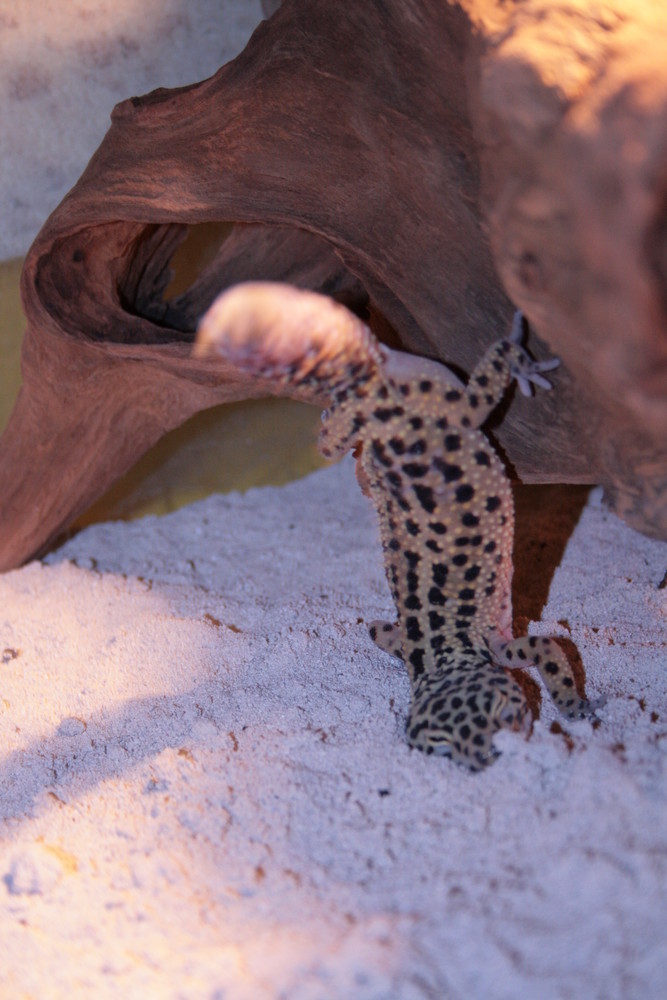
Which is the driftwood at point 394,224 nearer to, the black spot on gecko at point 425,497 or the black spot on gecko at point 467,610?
the black spot on gecko at point 425,497

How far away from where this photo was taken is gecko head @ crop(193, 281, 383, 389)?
205 centimetres

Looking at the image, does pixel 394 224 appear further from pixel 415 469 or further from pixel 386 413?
pixel 415 469

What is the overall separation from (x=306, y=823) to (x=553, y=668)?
971 mm

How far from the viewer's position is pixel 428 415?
2557 millimetres

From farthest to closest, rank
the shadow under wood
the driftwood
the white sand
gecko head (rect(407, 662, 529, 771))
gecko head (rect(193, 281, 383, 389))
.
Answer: the shadow under wood < gecko head (rect(407, 662, 529, 771)) < gecko head (rect(193, 281, 383, 389)) < the white sand < the driftwood

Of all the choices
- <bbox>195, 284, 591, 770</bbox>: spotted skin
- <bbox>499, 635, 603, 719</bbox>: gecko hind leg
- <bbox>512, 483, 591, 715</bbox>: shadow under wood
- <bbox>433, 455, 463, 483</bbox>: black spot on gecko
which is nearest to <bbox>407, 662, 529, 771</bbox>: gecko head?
<bbox>195, 284, 591, 770</bbox>: spotted skin

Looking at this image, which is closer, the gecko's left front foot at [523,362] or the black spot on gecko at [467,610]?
the gecko's left front foot at [523,362]

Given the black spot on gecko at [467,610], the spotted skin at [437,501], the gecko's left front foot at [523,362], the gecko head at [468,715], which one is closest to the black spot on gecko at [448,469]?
the spotted skin at [437,501]

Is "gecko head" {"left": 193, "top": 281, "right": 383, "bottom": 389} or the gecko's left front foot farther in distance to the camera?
the gecko's left front foot

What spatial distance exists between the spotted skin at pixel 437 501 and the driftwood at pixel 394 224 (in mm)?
255

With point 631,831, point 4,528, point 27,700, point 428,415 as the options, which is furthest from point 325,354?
point 4,528

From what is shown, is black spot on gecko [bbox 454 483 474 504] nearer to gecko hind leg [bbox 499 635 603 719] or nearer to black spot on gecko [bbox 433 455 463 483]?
black spot on gecko [bbox 433 455 463 483]

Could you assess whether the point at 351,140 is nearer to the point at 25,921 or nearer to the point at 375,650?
the point at 375,650

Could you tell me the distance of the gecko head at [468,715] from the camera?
2381 mm
